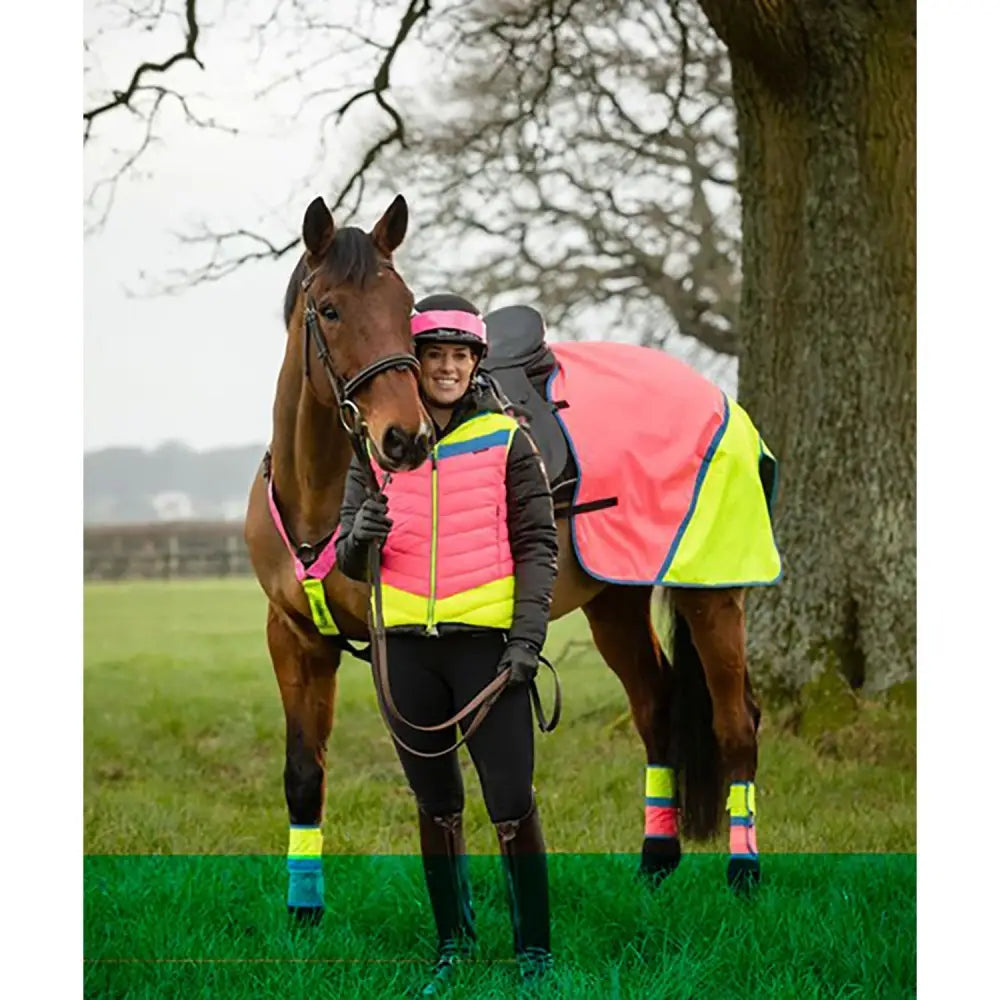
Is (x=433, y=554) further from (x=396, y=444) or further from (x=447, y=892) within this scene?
(x=447, y=892)

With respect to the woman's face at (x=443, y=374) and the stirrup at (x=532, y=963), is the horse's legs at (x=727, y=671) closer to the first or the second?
the stirrup at (x=532, y=963)

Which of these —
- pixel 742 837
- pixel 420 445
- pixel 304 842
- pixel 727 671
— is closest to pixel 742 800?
pixel 742 837

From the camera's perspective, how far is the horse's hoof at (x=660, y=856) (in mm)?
3787

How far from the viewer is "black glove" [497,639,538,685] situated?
2.79m

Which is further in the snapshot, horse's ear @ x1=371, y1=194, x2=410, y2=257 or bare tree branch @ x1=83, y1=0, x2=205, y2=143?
bare tree branch @ x1=83, y1=0, x2=205, y2=143

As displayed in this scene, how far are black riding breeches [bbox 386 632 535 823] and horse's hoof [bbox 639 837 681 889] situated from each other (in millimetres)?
1017

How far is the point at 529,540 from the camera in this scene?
287 centimetres

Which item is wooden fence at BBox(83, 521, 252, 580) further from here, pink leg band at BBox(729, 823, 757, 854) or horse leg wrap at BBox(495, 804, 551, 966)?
pink leg band at BBox(729, 823, 757, 854)

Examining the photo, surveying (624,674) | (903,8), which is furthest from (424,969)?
(903,8)

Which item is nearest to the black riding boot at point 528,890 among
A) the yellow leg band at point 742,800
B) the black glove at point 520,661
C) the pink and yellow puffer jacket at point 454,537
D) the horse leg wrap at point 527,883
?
the horse leg wrap at point 527,883

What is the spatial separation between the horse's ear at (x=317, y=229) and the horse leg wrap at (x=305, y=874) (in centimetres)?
138

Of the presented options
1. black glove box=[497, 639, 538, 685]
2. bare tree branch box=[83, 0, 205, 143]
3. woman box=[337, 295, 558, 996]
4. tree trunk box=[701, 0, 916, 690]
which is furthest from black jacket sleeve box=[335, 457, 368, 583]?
tree trunk box=[701, 0, 916, 690]

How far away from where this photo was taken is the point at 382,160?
3.96 meters
